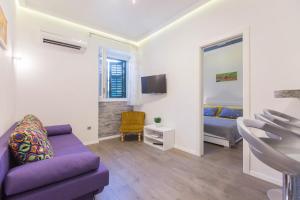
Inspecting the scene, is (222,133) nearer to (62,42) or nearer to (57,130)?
(57,130)

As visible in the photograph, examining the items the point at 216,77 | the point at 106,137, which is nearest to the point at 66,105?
the point at 106,137

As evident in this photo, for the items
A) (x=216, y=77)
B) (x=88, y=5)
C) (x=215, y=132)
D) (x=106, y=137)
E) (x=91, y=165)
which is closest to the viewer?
(x=91, y=165)

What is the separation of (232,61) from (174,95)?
2.81 meters

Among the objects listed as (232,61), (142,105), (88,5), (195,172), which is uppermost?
(88,5)

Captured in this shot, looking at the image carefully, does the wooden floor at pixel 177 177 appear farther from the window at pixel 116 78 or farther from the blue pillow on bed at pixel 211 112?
the window at pixel 116 78

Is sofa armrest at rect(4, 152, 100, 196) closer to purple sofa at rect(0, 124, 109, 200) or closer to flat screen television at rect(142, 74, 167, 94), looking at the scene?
purple sofa at rect(0, 124, 109, 200)

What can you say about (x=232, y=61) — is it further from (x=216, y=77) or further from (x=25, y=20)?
(x=25, y=20)

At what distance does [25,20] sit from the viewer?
8.96 ft

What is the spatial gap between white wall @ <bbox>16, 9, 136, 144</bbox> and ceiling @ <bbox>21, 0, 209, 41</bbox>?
28 centimetres

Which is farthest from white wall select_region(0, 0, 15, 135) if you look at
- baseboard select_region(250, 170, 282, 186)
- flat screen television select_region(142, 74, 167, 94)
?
baseboard select_region(250, 170, 282, 186)

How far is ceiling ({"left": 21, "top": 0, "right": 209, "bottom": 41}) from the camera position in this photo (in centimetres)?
257

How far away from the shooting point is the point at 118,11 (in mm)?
A: 2814

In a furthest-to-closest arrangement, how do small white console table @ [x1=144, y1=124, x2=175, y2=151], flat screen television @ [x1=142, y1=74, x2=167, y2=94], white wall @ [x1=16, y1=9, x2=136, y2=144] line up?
flat screen television @ [x1=142, y1=74, x2=167, y2=94]
small white console table @ [x1=144, y1=124, x2=175, y2=151]
white wall @ [x1=16, y1=9, x2=136, y2=144]

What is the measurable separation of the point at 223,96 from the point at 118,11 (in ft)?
13.4
